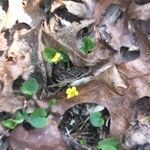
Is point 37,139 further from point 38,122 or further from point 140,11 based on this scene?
point 140,11

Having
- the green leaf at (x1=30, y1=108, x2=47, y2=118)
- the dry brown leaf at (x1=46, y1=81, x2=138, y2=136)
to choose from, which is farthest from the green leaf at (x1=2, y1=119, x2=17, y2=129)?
the dry brown leaf at (x1=46, y1=81, x2=138, y2=136)

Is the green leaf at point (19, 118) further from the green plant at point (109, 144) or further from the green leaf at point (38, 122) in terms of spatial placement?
the green plant at point (109, 144)

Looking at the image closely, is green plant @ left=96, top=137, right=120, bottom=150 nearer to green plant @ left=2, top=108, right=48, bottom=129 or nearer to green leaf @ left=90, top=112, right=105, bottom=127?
green leaf @ left=90, top=112, right=105, bottom=127

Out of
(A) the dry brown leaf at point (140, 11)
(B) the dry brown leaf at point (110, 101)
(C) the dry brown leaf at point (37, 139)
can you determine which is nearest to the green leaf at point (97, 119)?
(B) the dry brown leaf at point (110, 101)

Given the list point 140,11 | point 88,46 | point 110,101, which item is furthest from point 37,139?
point 140,11

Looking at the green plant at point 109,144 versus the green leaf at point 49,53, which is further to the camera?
the green leaf at point 49,53

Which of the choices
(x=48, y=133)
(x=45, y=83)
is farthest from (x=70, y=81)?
(x=48, y=133)

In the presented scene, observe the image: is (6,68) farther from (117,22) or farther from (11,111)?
(117,22)
